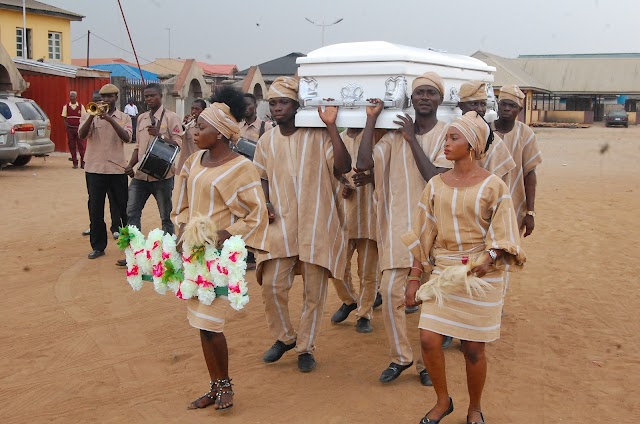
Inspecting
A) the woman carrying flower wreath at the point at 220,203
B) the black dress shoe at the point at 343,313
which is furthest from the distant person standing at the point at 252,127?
the woman carrying flower wreath at the point at 220,203

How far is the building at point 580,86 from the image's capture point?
186ft

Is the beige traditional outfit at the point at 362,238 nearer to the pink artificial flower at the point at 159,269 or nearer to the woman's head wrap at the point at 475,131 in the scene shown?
the woman's head wrap at the point at 475,131

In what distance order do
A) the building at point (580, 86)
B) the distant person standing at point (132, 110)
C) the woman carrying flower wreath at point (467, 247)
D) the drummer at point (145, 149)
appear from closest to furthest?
the woman carrying flower wreath at point (467, 247), the drummer at point (145, 149), the distant person standing at point (132, 110), the building at point (580, 86)

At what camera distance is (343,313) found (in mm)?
6918

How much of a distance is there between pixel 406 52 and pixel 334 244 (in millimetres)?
1453

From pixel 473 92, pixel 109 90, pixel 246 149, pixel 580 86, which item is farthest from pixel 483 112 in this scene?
pixel 580 86

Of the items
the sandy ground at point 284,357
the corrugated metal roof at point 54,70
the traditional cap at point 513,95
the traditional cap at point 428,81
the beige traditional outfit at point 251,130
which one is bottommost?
the sandy ground at point 284,357

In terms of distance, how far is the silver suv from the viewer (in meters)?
18.6

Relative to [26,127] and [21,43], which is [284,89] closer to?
[26,127]

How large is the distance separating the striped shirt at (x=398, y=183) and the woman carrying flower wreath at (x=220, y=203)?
3.02ft

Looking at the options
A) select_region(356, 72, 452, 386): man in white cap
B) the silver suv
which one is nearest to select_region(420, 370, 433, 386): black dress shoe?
select_region(356, 72, 452, 386): man in white cap

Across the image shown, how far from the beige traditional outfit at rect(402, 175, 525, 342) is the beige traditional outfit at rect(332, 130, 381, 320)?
1705mm

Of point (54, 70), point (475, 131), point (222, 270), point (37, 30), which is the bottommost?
point (222, 270)

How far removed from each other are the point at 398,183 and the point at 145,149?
4333 mm
